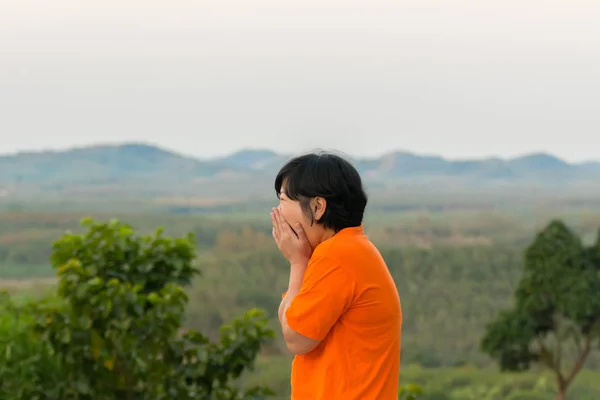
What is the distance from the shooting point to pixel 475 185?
35844mm

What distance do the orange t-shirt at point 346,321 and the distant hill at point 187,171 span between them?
71.1 ft

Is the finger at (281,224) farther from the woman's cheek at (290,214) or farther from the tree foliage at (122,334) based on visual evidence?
the tree foliage at (122,334)

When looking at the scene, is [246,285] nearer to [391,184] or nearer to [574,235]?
[574,235]

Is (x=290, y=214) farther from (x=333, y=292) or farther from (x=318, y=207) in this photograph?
(x=333, y=292)

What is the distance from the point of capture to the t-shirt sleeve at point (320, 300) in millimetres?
1355

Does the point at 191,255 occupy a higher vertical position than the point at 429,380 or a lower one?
higher

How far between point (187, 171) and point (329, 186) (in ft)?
99.4

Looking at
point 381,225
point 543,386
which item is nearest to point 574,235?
point 543,386

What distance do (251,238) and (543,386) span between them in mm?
10245

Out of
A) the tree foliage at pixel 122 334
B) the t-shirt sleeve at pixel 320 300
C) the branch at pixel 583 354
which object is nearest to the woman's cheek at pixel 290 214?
the t-shirt sleeve at pixel 320 300

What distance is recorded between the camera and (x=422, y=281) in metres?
16.2

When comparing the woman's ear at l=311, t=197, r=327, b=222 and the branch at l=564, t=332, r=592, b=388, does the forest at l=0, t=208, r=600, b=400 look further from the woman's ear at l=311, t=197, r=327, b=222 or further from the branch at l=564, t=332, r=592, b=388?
the woman's ear at l=311, t=197, r=327, b=222

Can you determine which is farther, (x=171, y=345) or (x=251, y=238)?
(x=251, y=238)

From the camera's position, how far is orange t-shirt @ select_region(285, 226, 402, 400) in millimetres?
1362
